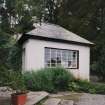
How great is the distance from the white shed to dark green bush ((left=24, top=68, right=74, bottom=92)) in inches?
51.7

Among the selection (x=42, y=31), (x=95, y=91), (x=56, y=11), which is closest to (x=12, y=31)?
(x=56, y=11)

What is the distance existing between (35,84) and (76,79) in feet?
11.1

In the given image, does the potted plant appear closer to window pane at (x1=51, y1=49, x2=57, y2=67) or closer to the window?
the window

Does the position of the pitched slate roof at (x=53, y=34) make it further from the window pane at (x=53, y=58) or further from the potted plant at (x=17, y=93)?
the potted plant at (x=17, y=93)

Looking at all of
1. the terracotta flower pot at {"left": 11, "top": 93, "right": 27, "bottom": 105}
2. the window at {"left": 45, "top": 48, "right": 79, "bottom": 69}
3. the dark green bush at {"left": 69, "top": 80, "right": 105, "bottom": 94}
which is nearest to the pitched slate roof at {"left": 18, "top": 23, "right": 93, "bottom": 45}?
the window at {"left": 45, "top": 48, "right": 79, "bottom": 69}

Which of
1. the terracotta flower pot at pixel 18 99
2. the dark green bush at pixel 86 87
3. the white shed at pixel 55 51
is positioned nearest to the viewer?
the terracotta flower pot at pixel 18 99

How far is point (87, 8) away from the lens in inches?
942

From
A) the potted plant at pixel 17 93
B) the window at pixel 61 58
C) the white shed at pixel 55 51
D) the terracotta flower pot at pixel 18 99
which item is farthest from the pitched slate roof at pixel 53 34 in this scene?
the terracotta flower pot at pixel 18 99

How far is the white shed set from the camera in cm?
1355

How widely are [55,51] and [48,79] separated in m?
2.86

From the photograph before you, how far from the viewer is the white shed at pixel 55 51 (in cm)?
1355

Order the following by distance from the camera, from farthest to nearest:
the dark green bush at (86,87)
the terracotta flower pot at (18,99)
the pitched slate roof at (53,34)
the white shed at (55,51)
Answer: the pitched slate roof at (53,34), the white shed at (55,51), the dark green bush at (86,87), the terracotta flower pot at (18,99)

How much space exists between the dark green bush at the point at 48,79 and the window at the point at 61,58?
1447mm

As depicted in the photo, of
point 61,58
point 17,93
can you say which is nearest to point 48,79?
point 61,58
